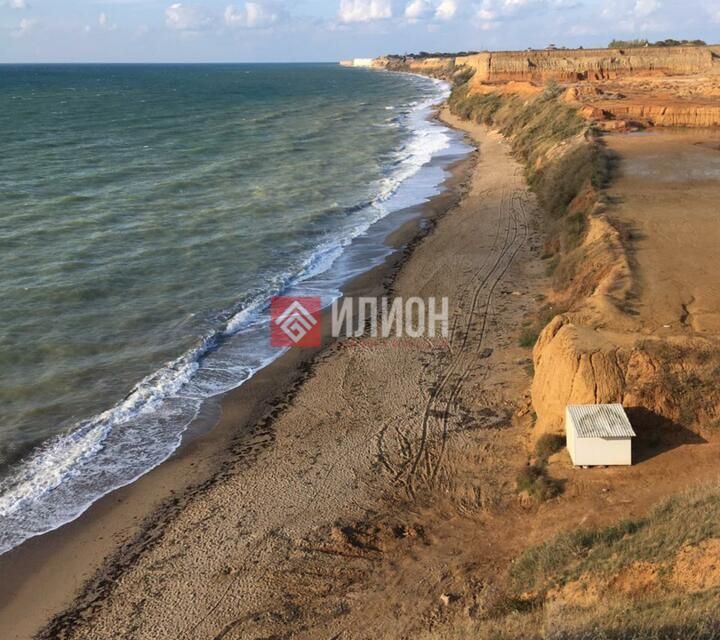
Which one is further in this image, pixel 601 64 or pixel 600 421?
pixel 601 64

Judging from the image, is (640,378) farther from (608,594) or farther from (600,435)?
(608,594)

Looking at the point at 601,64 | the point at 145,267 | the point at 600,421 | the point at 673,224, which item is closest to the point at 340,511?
the point at 600,421

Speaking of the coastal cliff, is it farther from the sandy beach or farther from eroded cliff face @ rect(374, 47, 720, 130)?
the sandy beach

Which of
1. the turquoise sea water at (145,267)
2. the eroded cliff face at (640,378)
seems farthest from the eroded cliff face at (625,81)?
the eroded cliff face at (640,378)

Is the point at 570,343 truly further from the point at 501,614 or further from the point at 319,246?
the point at 319,246

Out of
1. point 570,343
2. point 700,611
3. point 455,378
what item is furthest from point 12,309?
point 700,611

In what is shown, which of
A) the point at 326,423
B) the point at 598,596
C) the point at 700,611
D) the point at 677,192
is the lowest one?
the point at 326,423
